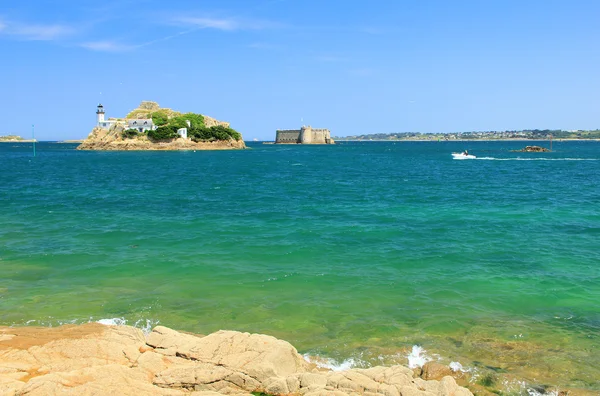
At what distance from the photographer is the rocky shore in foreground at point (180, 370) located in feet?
25.6

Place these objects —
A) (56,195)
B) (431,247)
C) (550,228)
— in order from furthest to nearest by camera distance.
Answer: (56,195), (550,228), (431,247)

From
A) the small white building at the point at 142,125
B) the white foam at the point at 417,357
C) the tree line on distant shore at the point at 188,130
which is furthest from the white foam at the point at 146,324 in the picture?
the small white building at the point at 142,125

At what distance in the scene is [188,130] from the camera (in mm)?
137625

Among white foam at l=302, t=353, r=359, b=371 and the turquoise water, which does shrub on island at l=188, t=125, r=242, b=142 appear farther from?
white foam at l=302, t=353, r=359, b=371

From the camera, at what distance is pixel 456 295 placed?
14.8 m

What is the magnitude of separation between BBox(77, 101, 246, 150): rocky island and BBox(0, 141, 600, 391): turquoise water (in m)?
100

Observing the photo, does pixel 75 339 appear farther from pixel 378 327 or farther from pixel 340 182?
pixel 340 182

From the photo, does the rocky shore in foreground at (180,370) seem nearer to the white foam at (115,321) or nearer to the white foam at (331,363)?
the white foam at (331,363)

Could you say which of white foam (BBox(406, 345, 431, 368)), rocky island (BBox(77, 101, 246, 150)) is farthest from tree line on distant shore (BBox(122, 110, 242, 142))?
white foam (BBox(406, 345, 431, 368))

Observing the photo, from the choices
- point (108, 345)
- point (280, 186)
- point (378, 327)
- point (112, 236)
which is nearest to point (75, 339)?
point (108, 345)

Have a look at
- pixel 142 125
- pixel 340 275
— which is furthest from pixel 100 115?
pixel 340 275

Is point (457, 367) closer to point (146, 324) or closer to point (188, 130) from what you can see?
point (146, 324)

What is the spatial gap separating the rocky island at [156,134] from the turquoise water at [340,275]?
100 m

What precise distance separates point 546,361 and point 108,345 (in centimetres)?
942
